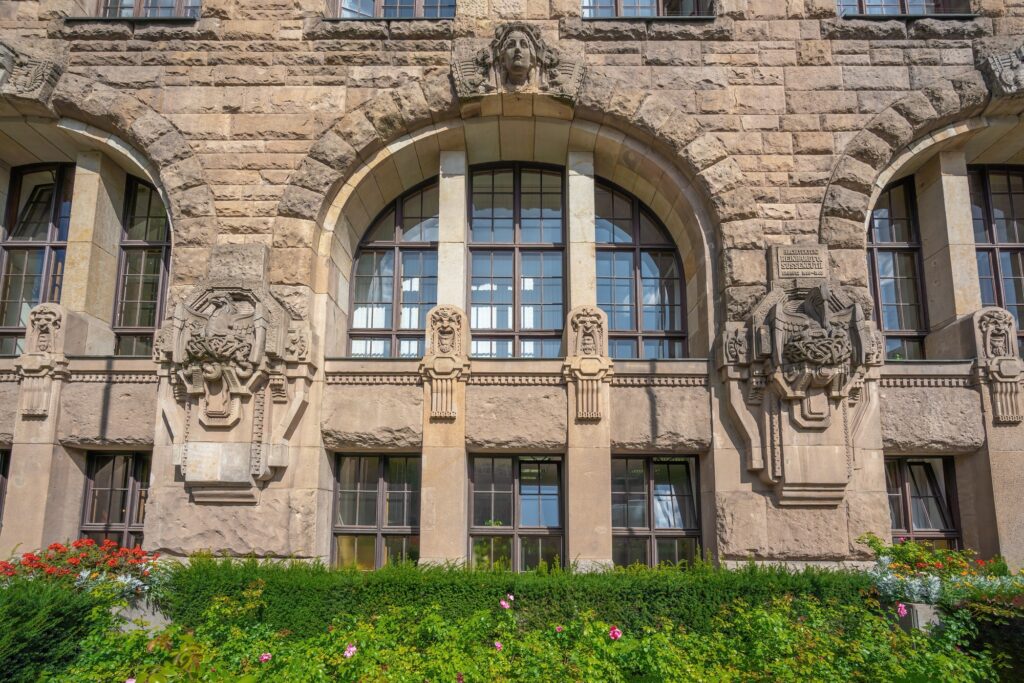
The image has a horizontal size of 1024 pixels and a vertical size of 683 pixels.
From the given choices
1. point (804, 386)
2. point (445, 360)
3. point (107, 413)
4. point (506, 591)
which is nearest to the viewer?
point (506, 591)

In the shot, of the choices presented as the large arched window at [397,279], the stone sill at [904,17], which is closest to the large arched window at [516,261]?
the large arched window at [397,279]

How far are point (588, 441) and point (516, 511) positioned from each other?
59.7 inches

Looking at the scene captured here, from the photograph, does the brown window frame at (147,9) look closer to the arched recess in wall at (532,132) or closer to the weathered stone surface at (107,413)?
the arched recess in wall at (532,132)

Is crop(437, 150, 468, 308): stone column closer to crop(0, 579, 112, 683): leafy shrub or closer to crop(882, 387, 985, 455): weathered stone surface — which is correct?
crop(0, 579, 112, 683): leafy shrub

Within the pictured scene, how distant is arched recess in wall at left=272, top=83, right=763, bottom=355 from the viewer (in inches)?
365

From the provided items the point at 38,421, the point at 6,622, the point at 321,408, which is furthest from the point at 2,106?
the point at 6,622

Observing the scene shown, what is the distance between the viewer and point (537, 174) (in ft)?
35.6

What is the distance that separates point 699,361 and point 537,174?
4.00 metres

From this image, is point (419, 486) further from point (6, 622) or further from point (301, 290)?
point (6, 622)

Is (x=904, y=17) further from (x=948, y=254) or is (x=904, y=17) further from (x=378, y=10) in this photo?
(x=378, y=10)

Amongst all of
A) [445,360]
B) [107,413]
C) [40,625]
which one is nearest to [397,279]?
[445,360]

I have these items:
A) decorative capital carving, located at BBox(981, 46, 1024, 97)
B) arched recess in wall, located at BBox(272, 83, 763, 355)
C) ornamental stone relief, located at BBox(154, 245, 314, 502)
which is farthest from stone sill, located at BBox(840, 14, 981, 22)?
ornamental stone relief, located at BBox(154, 245, 314, 502)

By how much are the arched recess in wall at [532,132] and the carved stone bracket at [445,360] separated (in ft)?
5.11

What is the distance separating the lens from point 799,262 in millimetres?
8969
